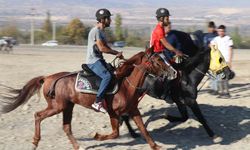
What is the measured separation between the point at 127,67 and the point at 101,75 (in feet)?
1.55

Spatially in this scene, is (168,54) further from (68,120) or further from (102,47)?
(68,120)

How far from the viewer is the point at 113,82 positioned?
966cm

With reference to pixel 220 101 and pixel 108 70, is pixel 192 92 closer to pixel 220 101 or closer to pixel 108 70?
pixel 108 70

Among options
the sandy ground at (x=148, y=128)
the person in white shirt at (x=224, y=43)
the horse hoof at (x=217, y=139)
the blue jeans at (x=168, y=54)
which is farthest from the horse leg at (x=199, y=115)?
the person in white shirt at (x=224, y=43)

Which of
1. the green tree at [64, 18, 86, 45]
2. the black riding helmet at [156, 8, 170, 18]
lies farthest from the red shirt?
the green tree at [64, 18, 86, 45]

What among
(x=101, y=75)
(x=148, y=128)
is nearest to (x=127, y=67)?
(x=101, y=75)

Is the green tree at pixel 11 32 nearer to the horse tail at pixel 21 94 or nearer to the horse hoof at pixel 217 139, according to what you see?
the horse tail at pixel 21 94

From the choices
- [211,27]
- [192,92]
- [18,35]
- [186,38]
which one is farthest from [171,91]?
[18,35]

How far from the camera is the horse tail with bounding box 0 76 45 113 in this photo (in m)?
10.3

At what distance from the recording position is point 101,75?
962 centimetres

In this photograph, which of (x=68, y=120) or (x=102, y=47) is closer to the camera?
(x=102, y=47)

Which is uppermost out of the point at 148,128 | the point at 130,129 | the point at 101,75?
the point at 101,75

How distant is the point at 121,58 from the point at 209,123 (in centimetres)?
343

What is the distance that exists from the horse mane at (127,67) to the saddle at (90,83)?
0.12m
